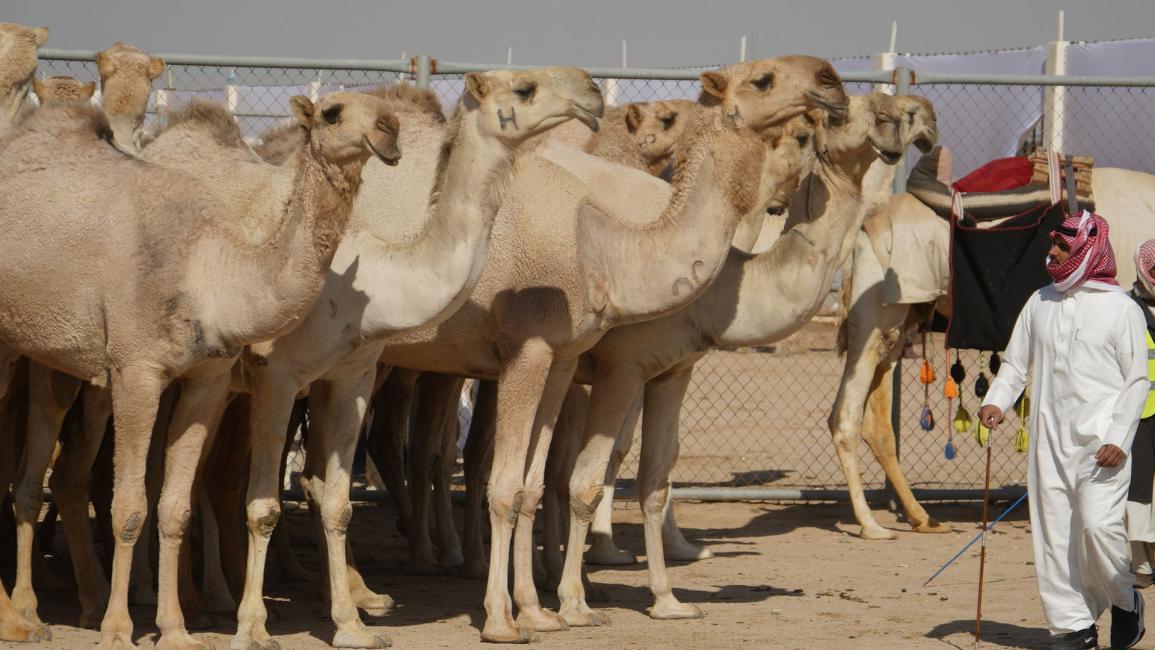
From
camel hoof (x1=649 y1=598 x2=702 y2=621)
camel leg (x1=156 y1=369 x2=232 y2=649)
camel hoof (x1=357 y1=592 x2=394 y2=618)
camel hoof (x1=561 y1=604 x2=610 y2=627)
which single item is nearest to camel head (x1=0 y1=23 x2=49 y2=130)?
camel leg (x1=156 y1=369 x2=232 y2=649)

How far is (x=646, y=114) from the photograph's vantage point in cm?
1000

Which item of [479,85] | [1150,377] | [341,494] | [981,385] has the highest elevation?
[479,85]

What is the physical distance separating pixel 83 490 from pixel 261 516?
1.19m

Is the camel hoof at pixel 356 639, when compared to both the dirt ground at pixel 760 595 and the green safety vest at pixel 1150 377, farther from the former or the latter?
the green safety vest at pixel 1150 377

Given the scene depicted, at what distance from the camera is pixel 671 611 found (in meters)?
8.42

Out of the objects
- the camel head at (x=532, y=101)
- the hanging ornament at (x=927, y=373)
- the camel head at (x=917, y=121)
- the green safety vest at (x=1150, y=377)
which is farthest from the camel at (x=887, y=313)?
the camel head at (x=532, y=101)

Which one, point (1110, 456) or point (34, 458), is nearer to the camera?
point (1110, 456)

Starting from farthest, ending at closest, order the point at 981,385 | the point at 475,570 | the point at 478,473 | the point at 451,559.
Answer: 1. the point at 981,385
2. the point at 451,559
3. the point at 478,473
4. the point at 475,570

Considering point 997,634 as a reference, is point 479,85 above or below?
above

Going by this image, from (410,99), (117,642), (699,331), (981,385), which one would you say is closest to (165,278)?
(117,642)

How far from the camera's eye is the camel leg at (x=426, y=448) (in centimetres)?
980

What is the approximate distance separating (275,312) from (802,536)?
5.47m

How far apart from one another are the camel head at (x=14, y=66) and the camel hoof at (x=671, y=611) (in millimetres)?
4166

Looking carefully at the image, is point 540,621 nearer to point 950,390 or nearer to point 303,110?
point 303,110
